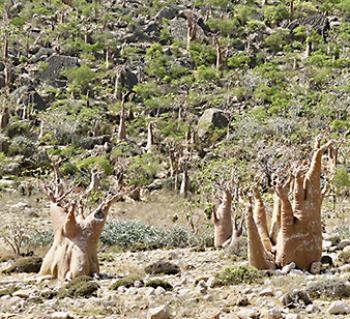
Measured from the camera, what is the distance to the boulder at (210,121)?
1943 inches

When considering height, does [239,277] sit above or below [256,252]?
below

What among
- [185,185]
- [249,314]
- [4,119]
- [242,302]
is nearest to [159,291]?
[242,302]

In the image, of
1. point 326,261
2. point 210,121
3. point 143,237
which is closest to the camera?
point 326,261

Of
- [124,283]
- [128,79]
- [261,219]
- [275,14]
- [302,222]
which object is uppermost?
[275,14]

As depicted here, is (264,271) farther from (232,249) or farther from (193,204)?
(193,204)

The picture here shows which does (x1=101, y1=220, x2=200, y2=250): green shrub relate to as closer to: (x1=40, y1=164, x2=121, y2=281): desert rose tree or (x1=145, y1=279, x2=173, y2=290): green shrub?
(x1=40, y1=164, x2=121, y2=281): desert rose tree

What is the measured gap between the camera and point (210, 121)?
163 ft

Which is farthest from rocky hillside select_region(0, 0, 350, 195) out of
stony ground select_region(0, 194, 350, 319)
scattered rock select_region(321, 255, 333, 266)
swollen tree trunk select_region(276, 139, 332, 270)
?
stony ground select_region(0, 194, 350, 319)

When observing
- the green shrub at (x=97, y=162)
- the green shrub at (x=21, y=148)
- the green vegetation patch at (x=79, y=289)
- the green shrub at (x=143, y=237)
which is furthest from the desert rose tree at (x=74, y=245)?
the green shrub at (x=21, y=148)

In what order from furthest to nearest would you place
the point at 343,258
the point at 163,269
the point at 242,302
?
1. the point at 163,269
2. the point at 343,258
3. the point at 242,302

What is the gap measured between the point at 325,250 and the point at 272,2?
7867 centimetres

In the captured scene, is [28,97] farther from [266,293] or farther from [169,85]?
[266,293]

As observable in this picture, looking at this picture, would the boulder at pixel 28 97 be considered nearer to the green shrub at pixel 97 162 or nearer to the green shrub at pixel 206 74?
the green shrub at pixel 97 162

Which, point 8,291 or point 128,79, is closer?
point 8,291
